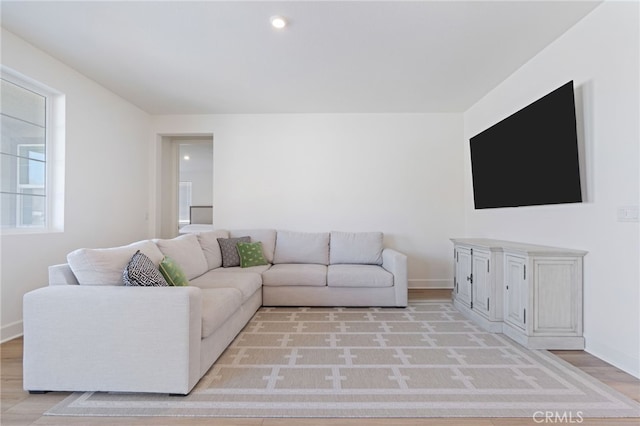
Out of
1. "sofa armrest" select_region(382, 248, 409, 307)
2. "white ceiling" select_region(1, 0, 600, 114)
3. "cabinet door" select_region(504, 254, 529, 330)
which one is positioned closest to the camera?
"white ceiling" select_region(1, 0, 600, 114)

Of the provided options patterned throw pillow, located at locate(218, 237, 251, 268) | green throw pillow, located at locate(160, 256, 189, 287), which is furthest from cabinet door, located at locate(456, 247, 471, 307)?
green throw pillow, located at locate(160, 256, 189, 287)

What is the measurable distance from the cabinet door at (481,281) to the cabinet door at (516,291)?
0.16 metres

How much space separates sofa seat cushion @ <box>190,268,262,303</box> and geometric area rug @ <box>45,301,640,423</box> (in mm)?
415

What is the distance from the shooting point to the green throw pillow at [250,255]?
13.5ft

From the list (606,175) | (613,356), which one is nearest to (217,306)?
(613,356)

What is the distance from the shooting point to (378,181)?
15.9 feet

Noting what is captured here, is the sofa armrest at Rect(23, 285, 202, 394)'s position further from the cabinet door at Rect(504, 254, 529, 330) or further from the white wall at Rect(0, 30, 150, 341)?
the cabinet door at Rect(504, 254, 529, 330)

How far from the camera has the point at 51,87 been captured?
316cm

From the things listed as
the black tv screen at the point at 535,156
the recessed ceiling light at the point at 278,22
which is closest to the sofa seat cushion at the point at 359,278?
the black tv screen at the point at 535,156

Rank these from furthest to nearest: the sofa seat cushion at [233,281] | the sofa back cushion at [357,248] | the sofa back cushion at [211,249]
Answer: the sofa back cushion at [357,248] → the sofa back cushion at [211,249] → the sofa seat cushion at [233,281]

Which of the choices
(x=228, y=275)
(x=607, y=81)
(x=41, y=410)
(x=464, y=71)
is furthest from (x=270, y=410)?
(x=464, y=71)

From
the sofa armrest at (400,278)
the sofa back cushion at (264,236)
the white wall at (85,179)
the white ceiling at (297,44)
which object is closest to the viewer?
the white ceiling at (297,44)

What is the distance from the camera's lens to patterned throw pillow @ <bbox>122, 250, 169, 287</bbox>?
2068 millimetres

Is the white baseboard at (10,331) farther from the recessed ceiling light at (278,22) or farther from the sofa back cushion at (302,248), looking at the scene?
the recessed ceiling light at (278,22)
